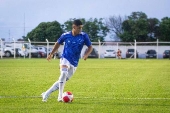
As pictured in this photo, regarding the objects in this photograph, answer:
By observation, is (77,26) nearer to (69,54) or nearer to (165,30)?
(69,54)

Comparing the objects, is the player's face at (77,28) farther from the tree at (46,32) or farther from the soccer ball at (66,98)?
the tree at (46,32)

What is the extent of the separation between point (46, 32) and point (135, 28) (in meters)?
19.1

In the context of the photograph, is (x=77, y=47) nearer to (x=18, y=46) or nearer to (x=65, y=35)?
(x=65, y=35)

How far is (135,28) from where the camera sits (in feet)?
276

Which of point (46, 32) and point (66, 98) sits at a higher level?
point (46, 32)

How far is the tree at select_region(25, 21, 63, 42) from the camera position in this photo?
76562 mm

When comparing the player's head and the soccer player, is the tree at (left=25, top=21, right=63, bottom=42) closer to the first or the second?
the soccer player

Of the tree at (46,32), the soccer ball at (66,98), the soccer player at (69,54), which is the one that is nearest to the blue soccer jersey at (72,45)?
the soccer player at (69,54)

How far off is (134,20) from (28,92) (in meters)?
76.1

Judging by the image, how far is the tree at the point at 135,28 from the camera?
82688mm

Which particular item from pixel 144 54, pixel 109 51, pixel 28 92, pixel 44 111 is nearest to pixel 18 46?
pixel 109 51

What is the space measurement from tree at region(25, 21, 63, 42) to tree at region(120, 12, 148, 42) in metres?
13.9

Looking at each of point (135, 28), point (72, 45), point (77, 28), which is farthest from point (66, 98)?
point (135, 28)

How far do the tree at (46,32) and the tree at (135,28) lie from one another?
548 inches
